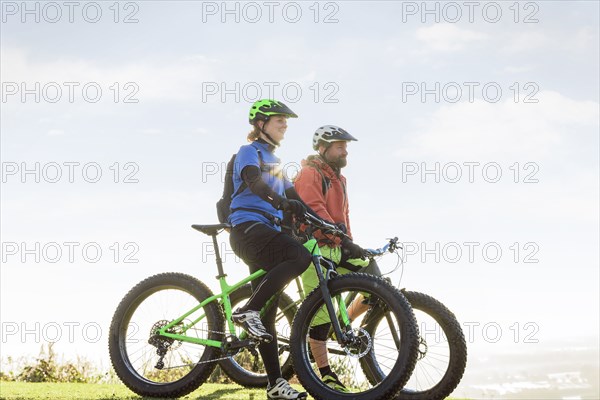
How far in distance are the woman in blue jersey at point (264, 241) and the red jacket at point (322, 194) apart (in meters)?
0.83

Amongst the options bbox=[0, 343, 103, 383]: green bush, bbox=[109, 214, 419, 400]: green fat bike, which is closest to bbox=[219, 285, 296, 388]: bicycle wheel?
bbox=[109, 214, 419, 400]: green fat bike

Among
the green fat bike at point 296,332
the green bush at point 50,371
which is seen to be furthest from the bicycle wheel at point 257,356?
the green bush at point 50,371

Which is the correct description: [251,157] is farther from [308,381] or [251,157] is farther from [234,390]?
[234,390]

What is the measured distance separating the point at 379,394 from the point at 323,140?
10.2 feet

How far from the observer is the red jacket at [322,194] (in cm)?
706

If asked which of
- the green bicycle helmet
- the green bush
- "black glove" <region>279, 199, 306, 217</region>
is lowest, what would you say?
the green bush

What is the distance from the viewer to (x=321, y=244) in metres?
6.98

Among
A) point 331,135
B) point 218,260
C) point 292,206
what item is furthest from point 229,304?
point 331,135

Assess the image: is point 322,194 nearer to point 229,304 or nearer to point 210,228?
point 210,228

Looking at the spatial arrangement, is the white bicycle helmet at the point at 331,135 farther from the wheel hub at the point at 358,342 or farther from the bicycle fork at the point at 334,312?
the wheel hub at the point at 358,342

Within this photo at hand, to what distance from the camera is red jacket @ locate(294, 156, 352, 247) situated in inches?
278

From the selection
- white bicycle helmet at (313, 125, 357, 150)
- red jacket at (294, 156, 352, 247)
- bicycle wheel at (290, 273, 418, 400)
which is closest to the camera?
bicycle wheel at (290, 273, 418, 400)

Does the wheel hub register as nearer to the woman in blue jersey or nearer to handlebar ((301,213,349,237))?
the woman in blue jersey

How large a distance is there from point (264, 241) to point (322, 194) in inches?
56.4
